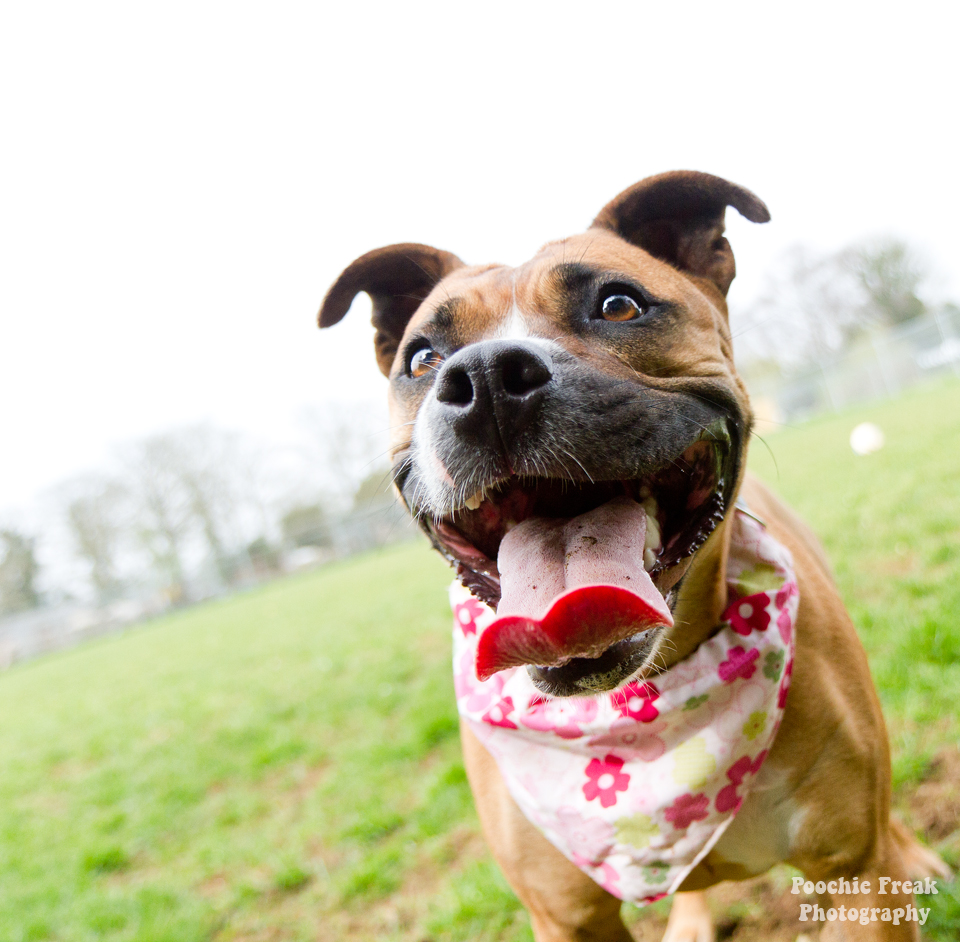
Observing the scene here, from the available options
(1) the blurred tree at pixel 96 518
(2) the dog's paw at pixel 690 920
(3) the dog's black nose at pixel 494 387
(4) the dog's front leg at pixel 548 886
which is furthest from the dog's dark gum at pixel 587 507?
(1) the blurred tree at pixel 96 518

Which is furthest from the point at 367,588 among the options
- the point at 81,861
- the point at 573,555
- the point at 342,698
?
the point at 573,555

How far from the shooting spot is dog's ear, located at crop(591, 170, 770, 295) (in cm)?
267

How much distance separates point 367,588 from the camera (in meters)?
17.1

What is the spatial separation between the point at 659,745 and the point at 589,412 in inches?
47.4

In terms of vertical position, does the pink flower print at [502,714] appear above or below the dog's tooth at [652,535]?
below

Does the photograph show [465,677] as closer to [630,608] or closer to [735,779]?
[735,779]

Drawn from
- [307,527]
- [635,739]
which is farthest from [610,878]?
[307,527]

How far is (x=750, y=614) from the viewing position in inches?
93.7

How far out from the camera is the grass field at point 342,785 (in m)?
3.37

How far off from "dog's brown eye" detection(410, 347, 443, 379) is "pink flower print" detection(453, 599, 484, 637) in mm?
855

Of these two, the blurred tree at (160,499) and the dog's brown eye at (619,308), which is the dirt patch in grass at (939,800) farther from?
the blurred tree at (160,499)

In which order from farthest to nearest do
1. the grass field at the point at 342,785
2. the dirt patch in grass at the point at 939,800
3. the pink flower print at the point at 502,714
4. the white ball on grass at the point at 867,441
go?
the white ball on grass at the point at 867,441 → the grass field at the point at 342,785 → the dirt patch in grass at the point at 939,800 → the pink flower print at the point at 502,714

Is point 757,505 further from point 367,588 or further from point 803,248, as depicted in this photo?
point 803,248

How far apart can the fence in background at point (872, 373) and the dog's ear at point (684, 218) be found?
1210 inches
